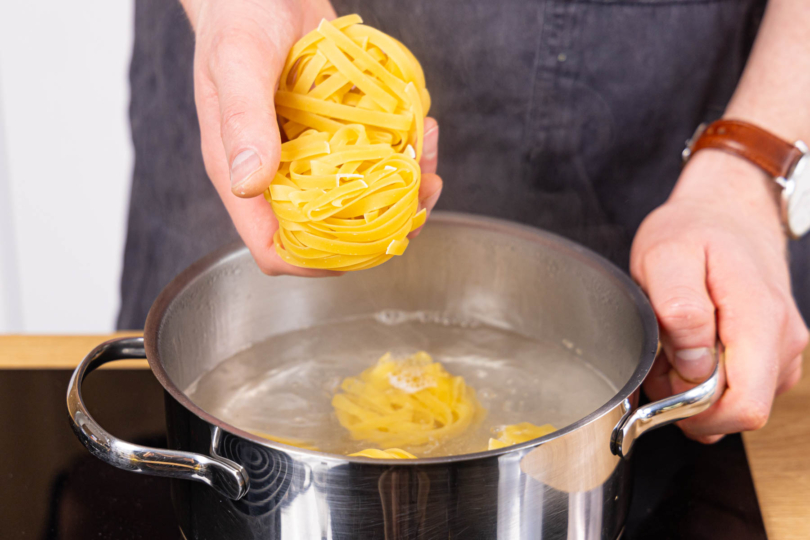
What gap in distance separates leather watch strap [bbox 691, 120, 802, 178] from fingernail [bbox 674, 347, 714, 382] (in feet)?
0.98

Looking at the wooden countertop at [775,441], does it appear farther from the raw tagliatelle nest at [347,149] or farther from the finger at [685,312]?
the raw tagliatelle nest at [347,149]

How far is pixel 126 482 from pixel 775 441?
0.66 m

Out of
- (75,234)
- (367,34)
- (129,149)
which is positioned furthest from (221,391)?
(75,234)

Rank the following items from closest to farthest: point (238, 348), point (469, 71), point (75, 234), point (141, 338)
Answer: point (141, 338)
point (238, 348)
point (469, 71)
point (75, 234)

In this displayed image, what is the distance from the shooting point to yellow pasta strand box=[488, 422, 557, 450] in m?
0.65

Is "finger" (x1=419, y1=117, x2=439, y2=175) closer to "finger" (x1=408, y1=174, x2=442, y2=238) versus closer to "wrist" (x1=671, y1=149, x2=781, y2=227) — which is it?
"finger" (x1=408, y1=174, x2=442, y2=238)

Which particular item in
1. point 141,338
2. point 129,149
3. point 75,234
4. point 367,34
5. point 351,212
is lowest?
point 75,234

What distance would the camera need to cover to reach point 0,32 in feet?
6.08

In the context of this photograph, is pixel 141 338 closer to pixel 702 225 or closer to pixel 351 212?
pixel 351 212

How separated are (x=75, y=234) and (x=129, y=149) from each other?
31 centimetres

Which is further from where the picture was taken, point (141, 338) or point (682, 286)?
point (682, 286)

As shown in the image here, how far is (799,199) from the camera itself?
2.95ft

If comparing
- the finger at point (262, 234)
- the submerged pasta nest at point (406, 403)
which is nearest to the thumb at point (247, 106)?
the finger at point (262, 234)

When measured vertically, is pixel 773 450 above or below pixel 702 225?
below
